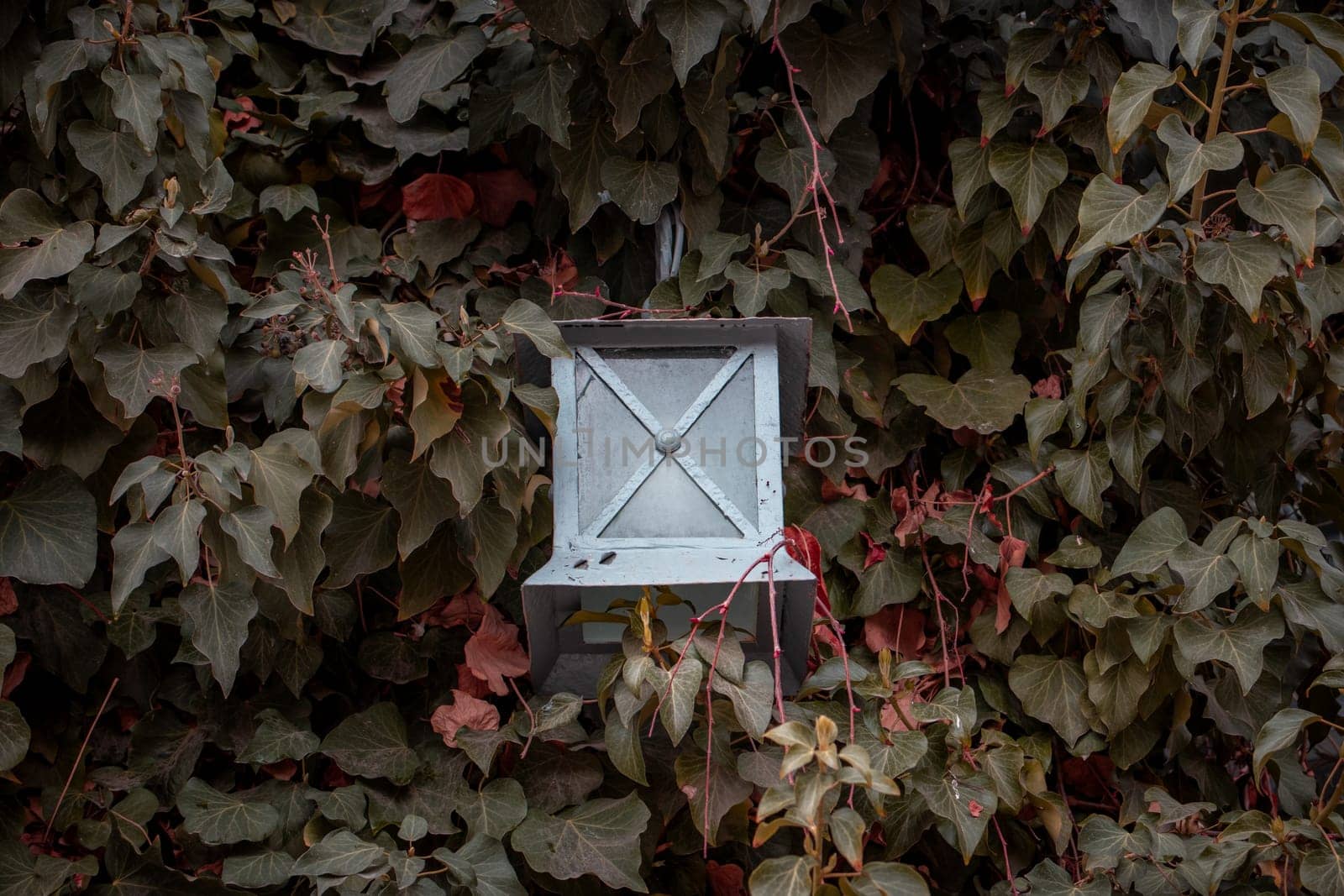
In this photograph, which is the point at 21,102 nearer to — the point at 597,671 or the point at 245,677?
the point at 245,677

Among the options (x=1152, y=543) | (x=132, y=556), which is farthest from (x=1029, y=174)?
(x=132, y=556)

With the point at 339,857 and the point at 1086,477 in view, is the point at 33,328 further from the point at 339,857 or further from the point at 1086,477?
the point at 1086,477

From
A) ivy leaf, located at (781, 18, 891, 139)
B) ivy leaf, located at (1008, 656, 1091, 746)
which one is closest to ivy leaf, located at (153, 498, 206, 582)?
ivy leaf, located at (781, 18, 891, 139)

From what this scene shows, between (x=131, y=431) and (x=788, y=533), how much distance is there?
2.83 feet

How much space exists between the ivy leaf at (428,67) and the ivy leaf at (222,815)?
0.92m

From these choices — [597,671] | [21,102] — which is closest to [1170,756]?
[597,671]

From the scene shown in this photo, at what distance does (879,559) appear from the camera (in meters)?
1.70

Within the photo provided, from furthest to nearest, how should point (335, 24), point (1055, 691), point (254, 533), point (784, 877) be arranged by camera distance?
1. point (335, 24)
2. point (1055, 691)
3. point (254, 533)
4. point (784, 877)

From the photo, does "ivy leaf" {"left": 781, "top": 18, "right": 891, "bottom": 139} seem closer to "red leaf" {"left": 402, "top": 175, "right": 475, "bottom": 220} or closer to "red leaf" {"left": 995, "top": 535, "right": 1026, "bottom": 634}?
"red leaf" {"left": 402, "top": 175, "right": 475, "bottom": 220}

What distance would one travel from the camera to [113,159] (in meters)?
1.47

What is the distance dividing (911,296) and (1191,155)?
1.47ft

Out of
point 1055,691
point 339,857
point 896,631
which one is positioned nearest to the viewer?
point 339,857

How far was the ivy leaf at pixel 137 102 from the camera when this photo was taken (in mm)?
1419

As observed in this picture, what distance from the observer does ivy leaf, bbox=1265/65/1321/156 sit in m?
1.37
